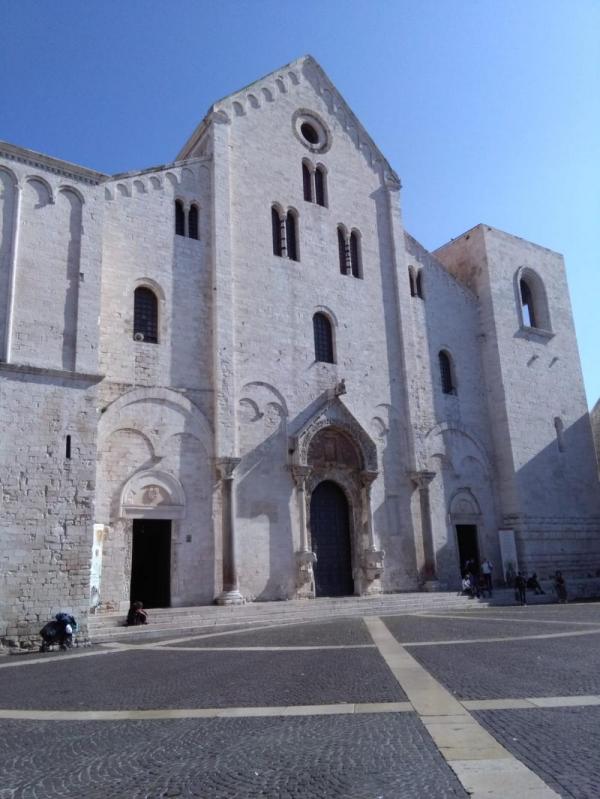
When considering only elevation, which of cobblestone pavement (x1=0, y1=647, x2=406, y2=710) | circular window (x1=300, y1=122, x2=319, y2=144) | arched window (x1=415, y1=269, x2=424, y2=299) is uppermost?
circular window (x1=300, y1=122, x2=319, y2=144)

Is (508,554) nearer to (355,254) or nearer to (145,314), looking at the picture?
(355,254)

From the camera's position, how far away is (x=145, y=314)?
19.4 m

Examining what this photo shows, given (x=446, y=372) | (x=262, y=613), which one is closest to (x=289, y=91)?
(x=446, y=372)

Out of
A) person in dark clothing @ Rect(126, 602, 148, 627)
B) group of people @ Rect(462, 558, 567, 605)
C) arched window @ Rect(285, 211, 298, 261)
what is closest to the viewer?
person in dark clothing @ Rect(126, 602, 148, 627)

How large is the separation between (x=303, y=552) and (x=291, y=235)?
37.4 ft

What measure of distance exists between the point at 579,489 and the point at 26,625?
22753 millimetres

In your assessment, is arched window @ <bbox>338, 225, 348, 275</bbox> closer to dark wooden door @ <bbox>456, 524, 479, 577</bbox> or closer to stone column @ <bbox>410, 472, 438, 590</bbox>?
stone column @ <bbox>410, 472, 438, 590</bbox>

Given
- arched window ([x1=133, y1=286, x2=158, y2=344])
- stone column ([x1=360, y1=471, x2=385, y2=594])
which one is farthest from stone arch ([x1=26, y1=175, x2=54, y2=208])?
stone column ([x1=360, y1=471, x2=385, y2=594])

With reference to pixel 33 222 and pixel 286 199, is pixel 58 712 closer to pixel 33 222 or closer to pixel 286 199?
pixel 33 222

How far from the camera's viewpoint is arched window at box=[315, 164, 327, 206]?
24672mm

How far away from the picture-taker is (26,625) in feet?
44.7

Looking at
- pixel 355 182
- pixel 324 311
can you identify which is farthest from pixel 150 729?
pixel 355 182

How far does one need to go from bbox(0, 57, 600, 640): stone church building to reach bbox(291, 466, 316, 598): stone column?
7 centimetres

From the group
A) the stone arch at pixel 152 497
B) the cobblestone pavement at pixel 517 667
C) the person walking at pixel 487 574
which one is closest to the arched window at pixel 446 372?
the person walking at pixel 487 574
